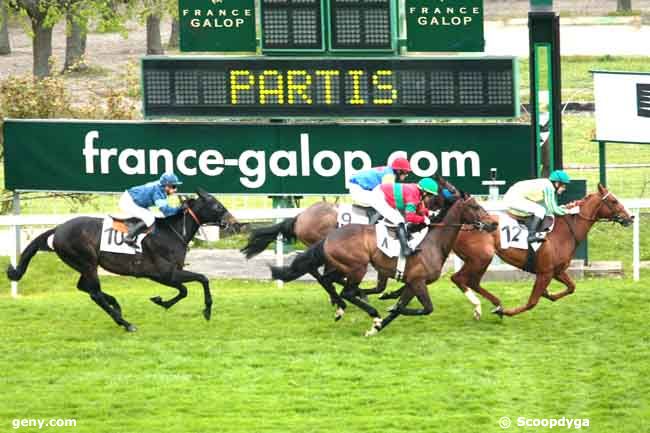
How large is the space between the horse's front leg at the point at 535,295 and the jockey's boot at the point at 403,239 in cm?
114

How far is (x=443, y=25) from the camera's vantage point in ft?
53.9

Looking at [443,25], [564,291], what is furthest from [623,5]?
[564,291]

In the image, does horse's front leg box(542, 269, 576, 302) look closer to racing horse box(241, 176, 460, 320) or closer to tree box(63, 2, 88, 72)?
racing horse box(241, 176, 460, 320)

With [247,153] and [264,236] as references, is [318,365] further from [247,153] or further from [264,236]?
[247,153]

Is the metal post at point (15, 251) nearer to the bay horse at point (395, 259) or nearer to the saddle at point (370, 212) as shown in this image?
the saddle at point (370, 212)

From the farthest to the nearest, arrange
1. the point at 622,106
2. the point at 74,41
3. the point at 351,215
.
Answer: the point at 74,41 → the point at 622,106 → the point at 351,215

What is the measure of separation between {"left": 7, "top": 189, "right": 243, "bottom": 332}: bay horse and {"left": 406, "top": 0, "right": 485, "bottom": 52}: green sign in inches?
126

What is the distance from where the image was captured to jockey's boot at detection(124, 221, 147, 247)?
46.3 feet

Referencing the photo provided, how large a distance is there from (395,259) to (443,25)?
346 cm

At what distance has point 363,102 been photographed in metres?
16.5

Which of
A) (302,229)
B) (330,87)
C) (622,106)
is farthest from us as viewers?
(622,106)

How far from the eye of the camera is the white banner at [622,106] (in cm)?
1814

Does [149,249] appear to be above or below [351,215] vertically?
below

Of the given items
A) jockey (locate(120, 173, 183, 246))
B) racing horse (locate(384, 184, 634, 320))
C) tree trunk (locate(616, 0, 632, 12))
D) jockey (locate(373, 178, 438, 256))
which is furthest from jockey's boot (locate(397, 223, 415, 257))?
tree trunk (locate(616, 0, 632, 12))
